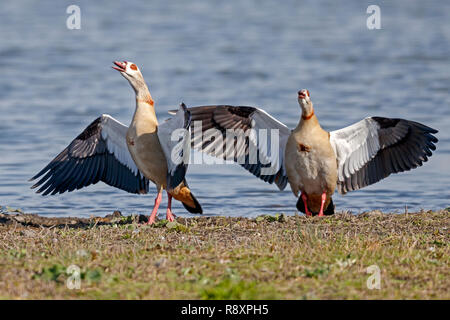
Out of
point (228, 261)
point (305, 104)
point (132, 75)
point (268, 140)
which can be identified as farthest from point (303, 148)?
point (228, 261)

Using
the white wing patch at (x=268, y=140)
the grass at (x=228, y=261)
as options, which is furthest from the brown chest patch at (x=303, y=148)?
the grass at (x=228, y=261)

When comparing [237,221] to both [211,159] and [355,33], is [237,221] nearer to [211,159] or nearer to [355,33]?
[211,159]

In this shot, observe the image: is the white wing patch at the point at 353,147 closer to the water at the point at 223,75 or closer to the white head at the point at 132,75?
the water at the point at 223,75

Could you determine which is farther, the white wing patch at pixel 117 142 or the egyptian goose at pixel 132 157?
the white wing patch at pixel 117 142

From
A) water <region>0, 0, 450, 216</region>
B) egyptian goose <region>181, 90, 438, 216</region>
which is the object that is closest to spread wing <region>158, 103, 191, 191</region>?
egyptian goose <region>181, 90, 438, 216</region>

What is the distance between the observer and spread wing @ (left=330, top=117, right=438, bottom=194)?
372 inches

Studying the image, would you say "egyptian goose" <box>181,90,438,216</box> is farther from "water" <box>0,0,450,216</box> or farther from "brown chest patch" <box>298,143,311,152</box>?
"water" <box>0,0,450,216</box>

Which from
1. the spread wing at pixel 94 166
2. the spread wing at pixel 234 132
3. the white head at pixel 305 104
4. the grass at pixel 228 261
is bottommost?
the grass at pixel 228 261

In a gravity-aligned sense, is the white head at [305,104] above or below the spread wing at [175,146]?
above

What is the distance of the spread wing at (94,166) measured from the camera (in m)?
9.75

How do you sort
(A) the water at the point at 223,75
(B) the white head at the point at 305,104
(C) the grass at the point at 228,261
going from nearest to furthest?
(C) the grass at the point at 228,261 → (B) the white head at the point at 305,104 → (A) the water at the point at 223,75

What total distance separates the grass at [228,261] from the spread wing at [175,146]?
0.82 metres

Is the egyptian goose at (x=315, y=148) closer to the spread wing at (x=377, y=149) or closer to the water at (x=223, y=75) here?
the spread wing at (x=377, y=149)

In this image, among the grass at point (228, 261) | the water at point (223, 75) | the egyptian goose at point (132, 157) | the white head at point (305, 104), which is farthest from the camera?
the water at point (223, 75)
